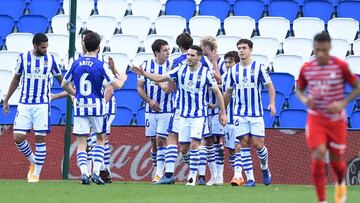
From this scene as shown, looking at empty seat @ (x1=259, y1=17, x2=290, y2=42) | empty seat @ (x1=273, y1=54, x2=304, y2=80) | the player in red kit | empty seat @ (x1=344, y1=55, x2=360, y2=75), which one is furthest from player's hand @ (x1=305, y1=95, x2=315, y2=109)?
empty seat @ (x1=259, y1=17, x2=290, y2=42)

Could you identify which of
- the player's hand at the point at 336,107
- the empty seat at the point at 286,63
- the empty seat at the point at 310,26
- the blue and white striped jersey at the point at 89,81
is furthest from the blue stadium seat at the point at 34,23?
the player's hand at the point at 336,107

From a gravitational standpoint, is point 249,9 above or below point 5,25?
above

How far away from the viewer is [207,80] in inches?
670

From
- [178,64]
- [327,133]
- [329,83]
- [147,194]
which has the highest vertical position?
[178,64]

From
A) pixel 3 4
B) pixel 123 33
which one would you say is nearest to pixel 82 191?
pixel 123 33

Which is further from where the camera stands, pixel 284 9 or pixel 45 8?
pixel 45 8

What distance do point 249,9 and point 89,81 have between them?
8.30m

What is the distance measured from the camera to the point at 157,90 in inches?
719

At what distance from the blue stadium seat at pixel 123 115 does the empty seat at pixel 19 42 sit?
3694mm

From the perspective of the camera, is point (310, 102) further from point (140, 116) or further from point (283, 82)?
point (283, 82)

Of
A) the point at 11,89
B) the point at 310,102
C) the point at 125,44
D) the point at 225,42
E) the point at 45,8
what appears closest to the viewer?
the point at 310,102

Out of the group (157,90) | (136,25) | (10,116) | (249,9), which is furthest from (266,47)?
(10,116)

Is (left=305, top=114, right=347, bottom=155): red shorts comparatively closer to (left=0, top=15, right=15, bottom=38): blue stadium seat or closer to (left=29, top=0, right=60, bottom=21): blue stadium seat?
(left=0, top=15, right=15, bottom=38): blue stadium seat

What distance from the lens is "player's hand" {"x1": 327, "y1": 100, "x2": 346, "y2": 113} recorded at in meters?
11.6
